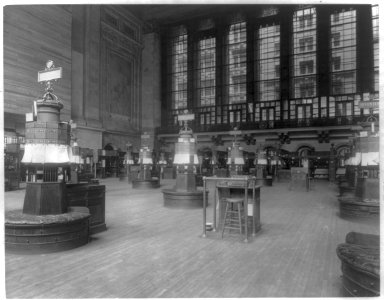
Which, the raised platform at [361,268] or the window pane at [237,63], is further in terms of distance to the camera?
the window pane at [237,63]

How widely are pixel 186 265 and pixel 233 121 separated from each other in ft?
75.2

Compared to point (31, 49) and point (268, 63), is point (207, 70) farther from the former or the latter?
point (31, 49)

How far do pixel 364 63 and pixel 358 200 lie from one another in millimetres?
19446

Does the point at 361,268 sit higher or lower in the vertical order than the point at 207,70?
lower

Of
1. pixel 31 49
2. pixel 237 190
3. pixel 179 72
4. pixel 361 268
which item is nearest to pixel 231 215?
pixel 237 190

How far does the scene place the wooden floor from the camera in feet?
9.36

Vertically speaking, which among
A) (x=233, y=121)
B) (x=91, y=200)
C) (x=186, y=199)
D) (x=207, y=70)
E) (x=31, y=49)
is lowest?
(x=186, y=199)

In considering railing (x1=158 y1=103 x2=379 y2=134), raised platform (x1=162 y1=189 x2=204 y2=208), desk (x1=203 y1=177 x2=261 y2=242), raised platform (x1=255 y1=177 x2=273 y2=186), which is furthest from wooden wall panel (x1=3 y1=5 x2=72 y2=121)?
desk (x1=203 y1=177 x2=261 y2=242)

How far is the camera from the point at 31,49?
17.1 metres

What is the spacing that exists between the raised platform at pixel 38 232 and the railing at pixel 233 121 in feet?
67.6

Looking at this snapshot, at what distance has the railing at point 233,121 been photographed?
22.5 m

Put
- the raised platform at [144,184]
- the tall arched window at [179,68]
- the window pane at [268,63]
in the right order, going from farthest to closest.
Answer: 1. the tall arched window at [179,68]
2. the window pane at [268,63]
3. the raised platform at [144,184]

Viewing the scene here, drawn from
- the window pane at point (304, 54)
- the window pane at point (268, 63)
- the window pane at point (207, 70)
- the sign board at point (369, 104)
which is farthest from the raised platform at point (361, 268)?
the window pane at point (207, 70)

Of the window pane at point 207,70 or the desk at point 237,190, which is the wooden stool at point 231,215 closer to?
the desk at point 237,190
